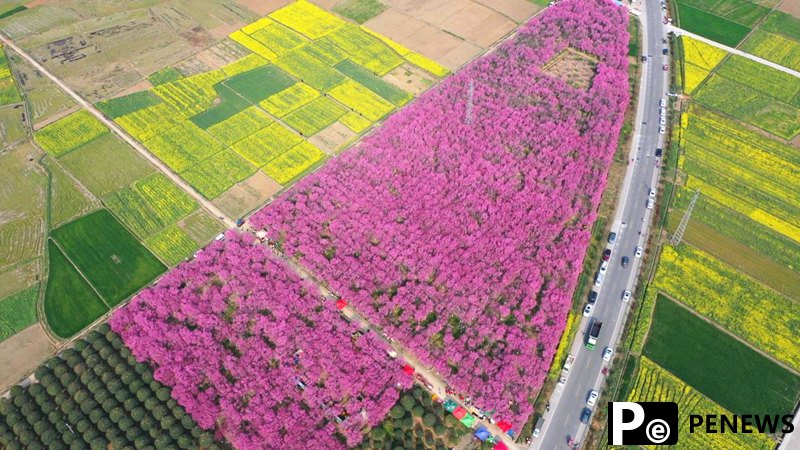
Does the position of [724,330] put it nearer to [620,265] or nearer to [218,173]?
[620,265]

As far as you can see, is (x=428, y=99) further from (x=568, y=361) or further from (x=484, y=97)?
(x=568, y=361)

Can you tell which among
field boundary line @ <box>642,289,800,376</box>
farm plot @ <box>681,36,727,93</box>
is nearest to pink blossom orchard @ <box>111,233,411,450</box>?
field boundary line @ <box>642,289,800,376</box>

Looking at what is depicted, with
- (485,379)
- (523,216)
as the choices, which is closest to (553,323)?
(485,379)

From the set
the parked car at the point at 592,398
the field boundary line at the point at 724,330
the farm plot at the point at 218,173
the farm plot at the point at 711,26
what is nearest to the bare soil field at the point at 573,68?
the farm plot at the point at 711,26

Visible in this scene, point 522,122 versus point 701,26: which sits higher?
point 701,26

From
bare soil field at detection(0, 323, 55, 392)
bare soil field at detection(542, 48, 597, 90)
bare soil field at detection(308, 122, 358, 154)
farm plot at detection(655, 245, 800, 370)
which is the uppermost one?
bare soil field at detection(542, 48, 597, 90)

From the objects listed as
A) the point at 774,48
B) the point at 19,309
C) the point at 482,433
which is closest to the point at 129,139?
the point at 19,309

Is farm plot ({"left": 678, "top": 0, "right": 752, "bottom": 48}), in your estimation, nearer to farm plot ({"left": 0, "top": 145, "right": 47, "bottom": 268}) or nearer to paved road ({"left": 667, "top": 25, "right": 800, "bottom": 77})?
paved road ({"left": 667, "top": 25, "right": 800, "bottom": 77})
